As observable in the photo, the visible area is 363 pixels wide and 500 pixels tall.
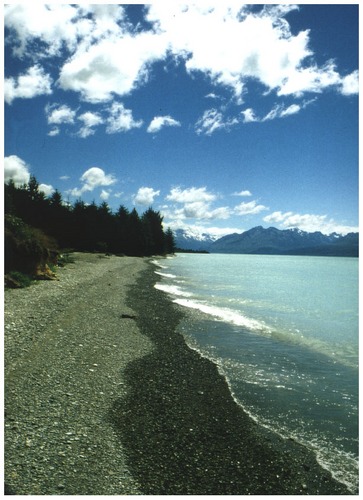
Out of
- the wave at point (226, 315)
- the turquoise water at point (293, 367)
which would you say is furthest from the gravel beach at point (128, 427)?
the wave at point (226, 315)

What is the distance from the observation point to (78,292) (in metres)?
24.3

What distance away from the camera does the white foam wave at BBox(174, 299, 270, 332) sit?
68.5 feet

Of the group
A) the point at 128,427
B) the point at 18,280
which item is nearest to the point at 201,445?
the point at 128,427

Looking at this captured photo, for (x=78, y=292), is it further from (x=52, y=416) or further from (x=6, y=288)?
(x=52, y=416)

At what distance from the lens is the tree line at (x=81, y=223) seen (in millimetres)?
80688

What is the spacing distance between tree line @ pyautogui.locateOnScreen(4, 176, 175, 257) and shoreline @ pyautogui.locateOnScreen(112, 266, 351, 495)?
229 feet

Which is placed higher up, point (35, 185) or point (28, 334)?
point (35, 185)

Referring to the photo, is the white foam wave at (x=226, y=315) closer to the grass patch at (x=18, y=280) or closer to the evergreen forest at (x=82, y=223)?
the grass patch at (x=18, y=280)

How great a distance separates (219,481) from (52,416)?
4277 millimetres

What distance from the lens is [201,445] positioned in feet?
25.2

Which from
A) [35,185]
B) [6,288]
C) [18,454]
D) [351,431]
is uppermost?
[35,185]

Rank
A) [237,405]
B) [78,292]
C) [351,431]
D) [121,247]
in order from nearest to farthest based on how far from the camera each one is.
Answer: [351,431], [237,405], [78,292], [121,247]

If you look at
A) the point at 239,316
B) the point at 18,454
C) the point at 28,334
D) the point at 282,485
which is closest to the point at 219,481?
the point at 282,485

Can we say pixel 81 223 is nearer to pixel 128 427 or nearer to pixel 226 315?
pixel 226 315
